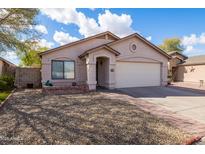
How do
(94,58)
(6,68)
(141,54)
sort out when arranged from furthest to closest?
(6,68) → (141,54) → (94,58)

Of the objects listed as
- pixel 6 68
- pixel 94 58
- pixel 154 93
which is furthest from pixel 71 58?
pixel 6 68

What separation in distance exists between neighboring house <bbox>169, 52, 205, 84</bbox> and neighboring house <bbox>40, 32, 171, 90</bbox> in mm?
9359

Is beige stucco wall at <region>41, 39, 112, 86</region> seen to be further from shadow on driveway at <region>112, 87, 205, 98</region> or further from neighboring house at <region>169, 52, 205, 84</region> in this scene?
neighboring house at <region>169, 52, 205, 84</region>

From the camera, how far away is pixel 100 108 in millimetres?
8852

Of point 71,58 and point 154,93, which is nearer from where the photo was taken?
point 154,93

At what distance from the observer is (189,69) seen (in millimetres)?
27156

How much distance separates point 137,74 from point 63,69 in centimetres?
664

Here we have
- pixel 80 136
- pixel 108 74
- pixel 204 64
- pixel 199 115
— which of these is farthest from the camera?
pixel 204 64

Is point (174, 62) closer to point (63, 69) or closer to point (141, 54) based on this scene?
point (141, 54)

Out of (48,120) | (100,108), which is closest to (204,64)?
(100,108)

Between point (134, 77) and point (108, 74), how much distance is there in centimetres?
277
